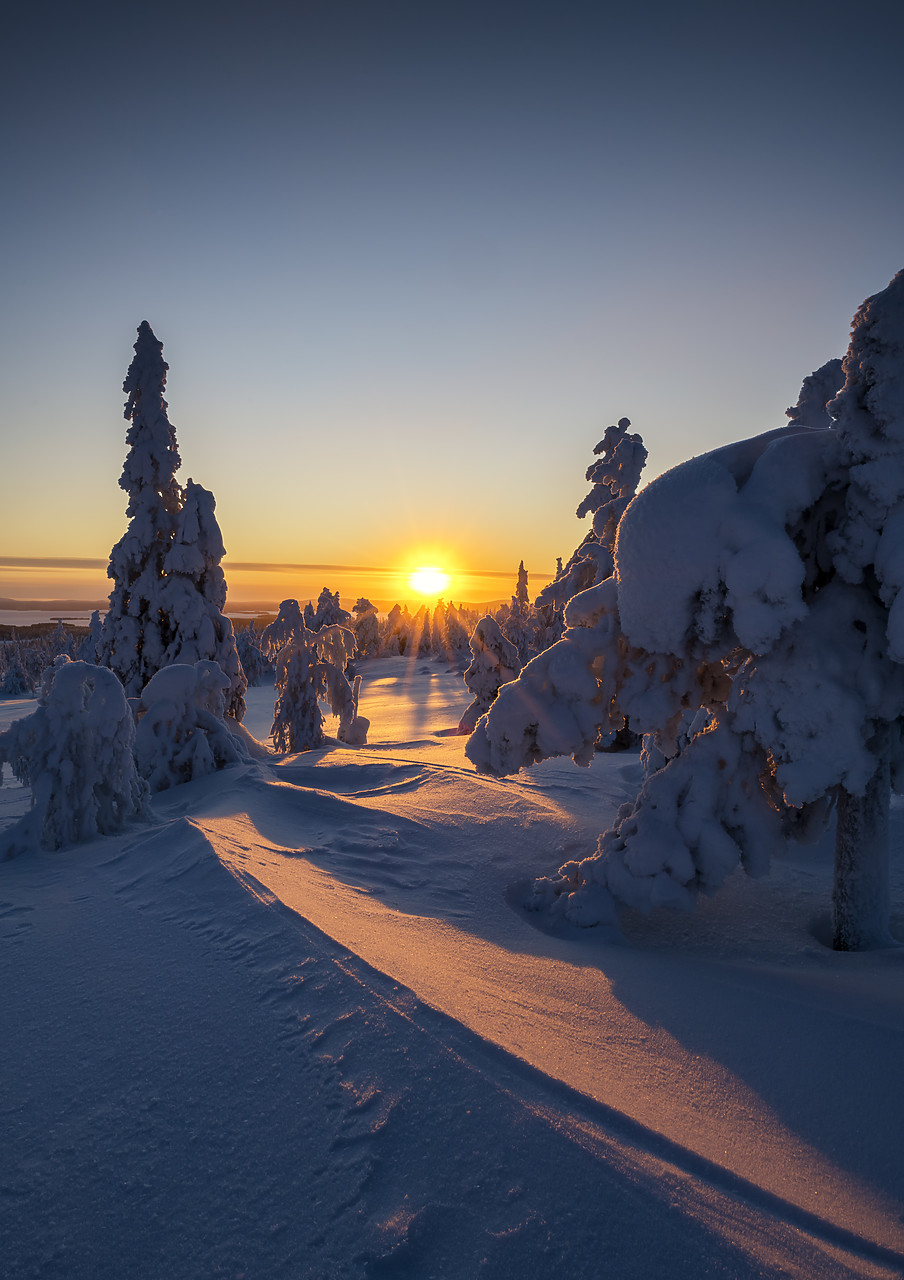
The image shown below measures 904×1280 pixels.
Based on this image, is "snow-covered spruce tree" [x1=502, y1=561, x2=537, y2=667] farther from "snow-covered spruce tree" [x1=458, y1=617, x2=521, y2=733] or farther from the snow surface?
the snow surface

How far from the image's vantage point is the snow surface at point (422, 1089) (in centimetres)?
194

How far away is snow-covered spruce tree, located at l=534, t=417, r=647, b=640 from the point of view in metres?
16.4

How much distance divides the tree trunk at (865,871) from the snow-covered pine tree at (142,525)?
19213 mm

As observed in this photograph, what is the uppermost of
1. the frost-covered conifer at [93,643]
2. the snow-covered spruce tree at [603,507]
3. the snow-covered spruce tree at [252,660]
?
the snow-covered spruce tree at [603,507]

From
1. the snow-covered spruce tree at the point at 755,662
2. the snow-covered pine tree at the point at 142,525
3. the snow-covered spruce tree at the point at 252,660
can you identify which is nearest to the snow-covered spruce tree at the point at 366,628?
the snow-covered spruce tree at the point at 252,660

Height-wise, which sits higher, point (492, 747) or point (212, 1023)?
point (492, 747)

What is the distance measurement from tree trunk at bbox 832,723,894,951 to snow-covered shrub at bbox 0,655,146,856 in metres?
8.06

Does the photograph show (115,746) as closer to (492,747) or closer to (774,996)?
(492,747)

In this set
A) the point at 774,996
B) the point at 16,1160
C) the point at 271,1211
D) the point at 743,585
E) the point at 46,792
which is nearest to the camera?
the point at 271,1211

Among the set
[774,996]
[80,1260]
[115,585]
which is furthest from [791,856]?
[115,585]

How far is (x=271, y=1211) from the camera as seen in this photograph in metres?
2.03

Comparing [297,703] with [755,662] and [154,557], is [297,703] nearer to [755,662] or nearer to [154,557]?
[154,557]

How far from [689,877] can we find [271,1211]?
3960 millimetres

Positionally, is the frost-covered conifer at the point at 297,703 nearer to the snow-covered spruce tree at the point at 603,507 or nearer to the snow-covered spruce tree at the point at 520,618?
the snow-covered spruce tree at the point at 603,507
